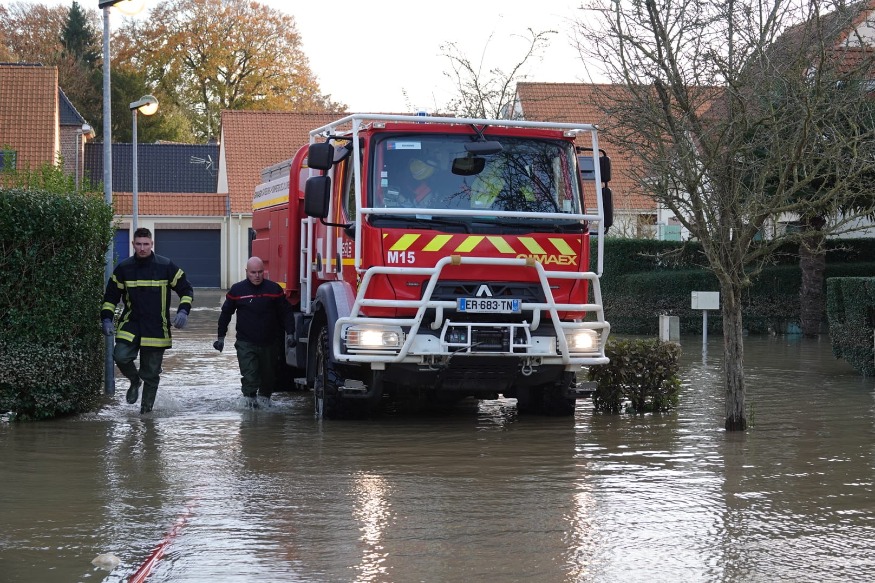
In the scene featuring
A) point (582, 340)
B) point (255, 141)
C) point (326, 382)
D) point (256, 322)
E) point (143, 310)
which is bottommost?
point (326, 382)

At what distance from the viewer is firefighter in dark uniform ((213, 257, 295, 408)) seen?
1334cm

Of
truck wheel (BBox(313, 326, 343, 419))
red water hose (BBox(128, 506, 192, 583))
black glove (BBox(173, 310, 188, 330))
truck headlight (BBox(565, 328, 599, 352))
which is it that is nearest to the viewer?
red water hose (BBox(128, 506, 192, 583))

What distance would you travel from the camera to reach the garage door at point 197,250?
165 ft

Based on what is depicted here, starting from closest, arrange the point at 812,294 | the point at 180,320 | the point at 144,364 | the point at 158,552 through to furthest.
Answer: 1. the point at 158,552
2. the point at 180,320
3. the point at 144,364
4. the point at 812,294

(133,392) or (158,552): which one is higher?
(133,392)

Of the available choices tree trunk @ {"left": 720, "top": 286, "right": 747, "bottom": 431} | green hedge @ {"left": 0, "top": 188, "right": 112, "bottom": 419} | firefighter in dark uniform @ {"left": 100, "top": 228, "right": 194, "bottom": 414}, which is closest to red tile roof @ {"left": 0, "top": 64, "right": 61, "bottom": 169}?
firefighter in dark uniform @ {"left": 100, "top": 228, "right": 194, "bottom": 414}

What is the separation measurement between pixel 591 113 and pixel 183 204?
35194 mm

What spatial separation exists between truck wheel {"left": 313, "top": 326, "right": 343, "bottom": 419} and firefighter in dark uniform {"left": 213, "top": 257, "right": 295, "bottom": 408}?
1.23 meters

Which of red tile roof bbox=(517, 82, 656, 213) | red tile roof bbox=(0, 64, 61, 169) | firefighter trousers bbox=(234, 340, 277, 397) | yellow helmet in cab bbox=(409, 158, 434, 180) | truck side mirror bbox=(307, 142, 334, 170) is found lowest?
firefighter trousers bbox=(234, 340, 277, 397)

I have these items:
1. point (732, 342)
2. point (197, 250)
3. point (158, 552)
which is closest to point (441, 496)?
A: point (158, 552)

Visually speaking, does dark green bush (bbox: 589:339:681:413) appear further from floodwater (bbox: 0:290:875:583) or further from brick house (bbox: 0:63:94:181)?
brick house (bbox: 0:63:94:181)

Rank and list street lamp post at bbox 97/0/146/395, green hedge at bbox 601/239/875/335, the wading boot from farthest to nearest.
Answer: green hedge at bbox 601/239/875/335, street lamp post at bbox 97/0/146/395, the wading boot

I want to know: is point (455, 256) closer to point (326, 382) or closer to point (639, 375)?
point (326, 382)

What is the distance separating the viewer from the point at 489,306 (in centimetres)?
1116
